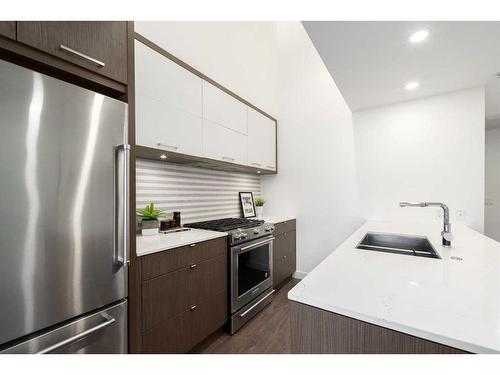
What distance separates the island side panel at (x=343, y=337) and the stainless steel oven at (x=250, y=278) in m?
1.20

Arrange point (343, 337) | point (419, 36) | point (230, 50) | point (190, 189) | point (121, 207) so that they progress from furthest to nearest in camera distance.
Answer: point (230, 50) → point (190, 189) → point (419, 36) → point (121, 207) → point (343, 337)

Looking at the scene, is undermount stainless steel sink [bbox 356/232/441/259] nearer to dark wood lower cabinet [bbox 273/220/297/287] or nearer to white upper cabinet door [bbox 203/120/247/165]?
dark wood lower cabinet [bbox 273/220/297/287]

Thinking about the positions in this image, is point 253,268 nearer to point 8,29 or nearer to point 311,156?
point 311,156

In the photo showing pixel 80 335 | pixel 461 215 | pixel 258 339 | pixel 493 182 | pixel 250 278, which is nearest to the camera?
pixel 80 335

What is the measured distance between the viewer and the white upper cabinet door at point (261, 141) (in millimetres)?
2773

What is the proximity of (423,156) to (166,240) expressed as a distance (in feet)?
8.34

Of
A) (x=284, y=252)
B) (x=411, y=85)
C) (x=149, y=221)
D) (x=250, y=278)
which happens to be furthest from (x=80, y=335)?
(x=411, y=85)

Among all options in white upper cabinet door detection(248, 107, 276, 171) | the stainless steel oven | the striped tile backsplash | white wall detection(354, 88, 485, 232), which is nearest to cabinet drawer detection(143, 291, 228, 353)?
the stainless steel oven

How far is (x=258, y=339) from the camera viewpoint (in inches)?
75.0

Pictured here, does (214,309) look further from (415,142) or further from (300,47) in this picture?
(300,47)

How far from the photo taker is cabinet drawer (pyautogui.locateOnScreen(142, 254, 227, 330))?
1350mm

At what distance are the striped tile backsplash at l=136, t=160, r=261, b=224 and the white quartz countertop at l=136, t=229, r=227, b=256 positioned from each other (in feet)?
1.26

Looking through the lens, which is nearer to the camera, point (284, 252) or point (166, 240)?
point (166, 240)

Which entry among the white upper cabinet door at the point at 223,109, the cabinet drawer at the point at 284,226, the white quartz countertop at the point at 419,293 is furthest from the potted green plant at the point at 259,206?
the white quartz countertop at the point at 419,293
